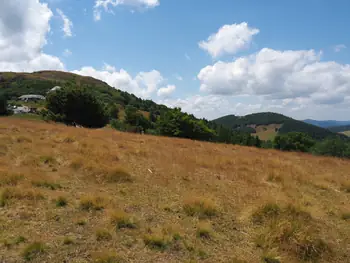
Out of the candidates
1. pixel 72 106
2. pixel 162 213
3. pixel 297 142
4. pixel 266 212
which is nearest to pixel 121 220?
pixel 162 213

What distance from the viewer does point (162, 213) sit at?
5.84 metres

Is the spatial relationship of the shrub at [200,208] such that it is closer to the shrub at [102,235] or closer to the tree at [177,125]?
the shrub at [102,235]

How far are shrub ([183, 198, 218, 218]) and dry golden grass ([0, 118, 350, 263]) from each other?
0.03 metres

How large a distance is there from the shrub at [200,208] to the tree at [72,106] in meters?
29.5

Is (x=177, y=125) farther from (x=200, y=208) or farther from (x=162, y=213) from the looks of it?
(x=162, y=213)

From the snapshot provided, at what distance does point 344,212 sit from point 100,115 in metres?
32.4

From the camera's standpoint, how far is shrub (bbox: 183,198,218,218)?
590cm

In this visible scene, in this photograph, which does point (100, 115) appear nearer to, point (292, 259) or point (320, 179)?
point (320, 179)

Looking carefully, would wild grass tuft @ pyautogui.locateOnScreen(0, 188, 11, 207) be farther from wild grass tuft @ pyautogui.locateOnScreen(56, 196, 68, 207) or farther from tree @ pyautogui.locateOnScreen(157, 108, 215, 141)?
tree @ pyautogui.locateOnScreen(157, 108, 215, 141)

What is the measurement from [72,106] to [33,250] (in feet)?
102

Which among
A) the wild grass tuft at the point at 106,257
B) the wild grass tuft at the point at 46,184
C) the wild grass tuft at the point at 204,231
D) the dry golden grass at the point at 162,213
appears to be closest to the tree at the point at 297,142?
the dry golden grass at the point at 162,213

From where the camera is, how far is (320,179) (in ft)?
32.2

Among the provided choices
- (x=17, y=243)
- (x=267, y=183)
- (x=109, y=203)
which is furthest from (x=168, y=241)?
(x=267, y=183)

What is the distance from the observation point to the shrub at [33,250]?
3899 millimetres
